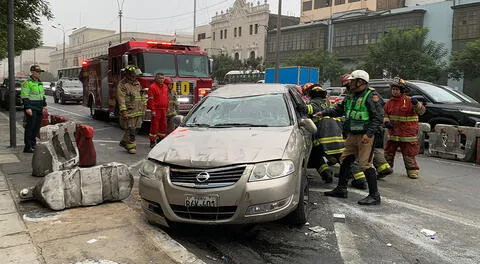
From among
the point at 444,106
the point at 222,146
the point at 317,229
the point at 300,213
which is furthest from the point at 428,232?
the point at 444,106

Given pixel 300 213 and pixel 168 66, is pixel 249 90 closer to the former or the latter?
pixel 300 213

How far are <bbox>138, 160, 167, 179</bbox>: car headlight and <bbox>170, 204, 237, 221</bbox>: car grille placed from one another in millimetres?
343

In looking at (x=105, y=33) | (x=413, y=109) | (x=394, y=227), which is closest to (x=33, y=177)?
(x=394, y=227)

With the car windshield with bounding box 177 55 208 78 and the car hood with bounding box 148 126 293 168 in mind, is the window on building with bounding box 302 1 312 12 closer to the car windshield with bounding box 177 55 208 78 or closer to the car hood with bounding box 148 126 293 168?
the car windshield with bounding box 177 55 208 78

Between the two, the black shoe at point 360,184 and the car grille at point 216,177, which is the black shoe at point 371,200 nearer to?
the black shoe at point 360,184

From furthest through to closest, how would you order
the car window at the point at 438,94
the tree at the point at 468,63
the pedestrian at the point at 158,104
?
1. the tree at the point at 468,63
2. the car window at the point at 438,94
3. the pedestrian at the point at 158,104

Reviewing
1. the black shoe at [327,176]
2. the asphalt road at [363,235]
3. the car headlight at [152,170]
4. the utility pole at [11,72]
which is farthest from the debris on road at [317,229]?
the utility pole at [11,72]

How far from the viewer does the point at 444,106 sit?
11445mm

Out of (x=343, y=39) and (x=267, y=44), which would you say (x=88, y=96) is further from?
(x=267, y=44)

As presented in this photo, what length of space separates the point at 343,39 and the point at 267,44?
17077 millimetres

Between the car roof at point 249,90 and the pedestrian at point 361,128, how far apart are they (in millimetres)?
967

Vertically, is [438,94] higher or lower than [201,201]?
higher

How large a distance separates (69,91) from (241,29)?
50.7 metres

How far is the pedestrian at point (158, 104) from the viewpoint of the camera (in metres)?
10.3
